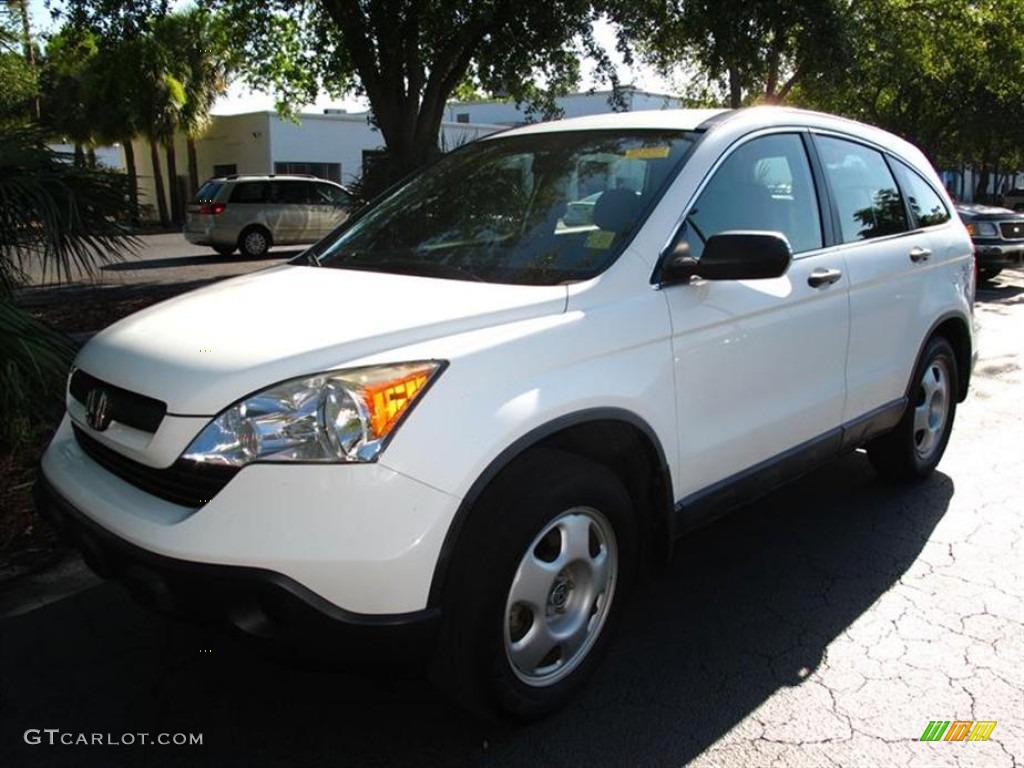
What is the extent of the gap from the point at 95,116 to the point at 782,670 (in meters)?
34.5

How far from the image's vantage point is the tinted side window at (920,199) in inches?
A: 180

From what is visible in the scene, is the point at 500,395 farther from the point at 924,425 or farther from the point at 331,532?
the point at 924,425

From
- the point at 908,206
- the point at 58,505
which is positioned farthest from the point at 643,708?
the point at 908,206

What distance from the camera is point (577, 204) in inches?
126

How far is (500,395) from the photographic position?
2.39 m

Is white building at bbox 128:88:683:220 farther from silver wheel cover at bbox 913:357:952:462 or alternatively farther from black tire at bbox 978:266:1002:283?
silver wheel cover at bbox 913:357:952:462

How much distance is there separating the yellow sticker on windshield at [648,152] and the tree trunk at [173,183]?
33.3 metres

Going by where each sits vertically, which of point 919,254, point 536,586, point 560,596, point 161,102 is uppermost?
point 161,102

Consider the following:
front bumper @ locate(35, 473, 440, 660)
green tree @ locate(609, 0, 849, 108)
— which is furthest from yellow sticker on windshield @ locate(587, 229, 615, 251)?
green tree @ locate(609, 0, 849, 108)

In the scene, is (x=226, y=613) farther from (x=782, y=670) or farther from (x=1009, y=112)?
(x=1009, y=112)

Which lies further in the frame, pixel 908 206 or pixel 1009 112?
pixel 1009 112

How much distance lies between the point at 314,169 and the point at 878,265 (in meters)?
35.0

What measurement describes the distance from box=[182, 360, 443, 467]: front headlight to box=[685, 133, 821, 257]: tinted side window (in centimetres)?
143

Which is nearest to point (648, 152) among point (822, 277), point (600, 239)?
point (600, 239)
